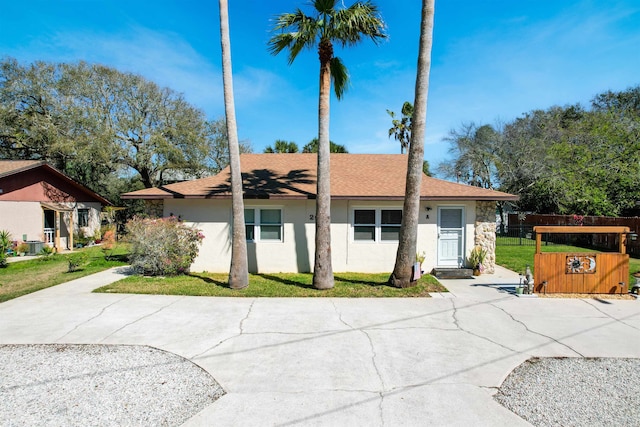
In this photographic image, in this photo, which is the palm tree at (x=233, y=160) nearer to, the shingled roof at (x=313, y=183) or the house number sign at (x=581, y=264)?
the shingled roof at (x=313, y=183)

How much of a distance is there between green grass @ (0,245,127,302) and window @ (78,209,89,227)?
18.9 feet

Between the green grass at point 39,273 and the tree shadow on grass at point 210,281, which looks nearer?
the green grass at point 39,273

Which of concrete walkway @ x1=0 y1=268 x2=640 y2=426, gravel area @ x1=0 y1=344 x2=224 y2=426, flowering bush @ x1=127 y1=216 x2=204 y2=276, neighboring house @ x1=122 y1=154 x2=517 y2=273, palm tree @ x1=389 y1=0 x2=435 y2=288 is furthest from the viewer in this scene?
neighboring house @ x1=122 y1=154 x2=517 y2=273

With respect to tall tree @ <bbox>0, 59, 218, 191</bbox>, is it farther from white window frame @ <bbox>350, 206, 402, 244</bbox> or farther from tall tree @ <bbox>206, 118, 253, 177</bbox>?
white window frame @ <bbox>350, 206, 402, 244</bbox>

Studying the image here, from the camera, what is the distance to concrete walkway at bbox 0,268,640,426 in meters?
3.74

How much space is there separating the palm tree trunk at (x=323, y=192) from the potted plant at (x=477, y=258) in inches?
208

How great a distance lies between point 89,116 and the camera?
22688 mm

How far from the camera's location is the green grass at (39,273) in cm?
911

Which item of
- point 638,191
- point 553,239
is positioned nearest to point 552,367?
point 553,239

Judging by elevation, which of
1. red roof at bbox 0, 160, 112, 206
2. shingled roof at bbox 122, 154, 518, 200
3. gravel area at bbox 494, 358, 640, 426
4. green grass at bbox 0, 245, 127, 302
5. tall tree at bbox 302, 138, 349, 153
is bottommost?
gravel area at bbox 494, 358, 640, 426

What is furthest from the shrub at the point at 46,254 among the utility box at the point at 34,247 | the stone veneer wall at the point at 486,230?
the stone veneer wall at the point at 486,230

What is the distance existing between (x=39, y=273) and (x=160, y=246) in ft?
16.3

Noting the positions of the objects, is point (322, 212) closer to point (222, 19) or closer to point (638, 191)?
point (222, 19)

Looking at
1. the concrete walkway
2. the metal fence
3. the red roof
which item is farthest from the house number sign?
the red roof
